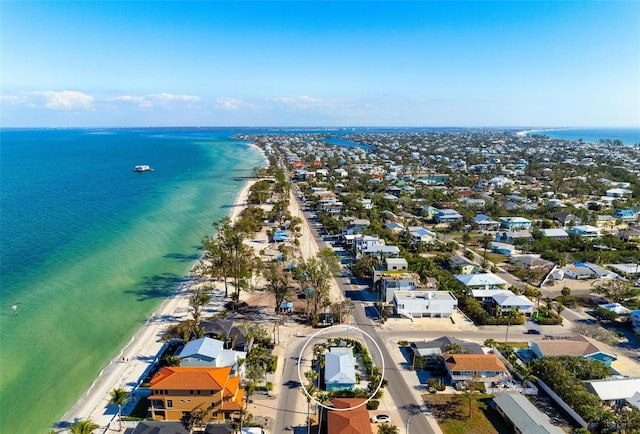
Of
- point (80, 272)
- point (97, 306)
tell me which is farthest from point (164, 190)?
point (97, 306)

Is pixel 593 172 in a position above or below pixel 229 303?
above

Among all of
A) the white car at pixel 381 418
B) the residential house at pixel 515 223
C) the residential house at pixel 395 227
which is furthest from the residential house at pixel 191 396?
the residential house at pixel 515 223

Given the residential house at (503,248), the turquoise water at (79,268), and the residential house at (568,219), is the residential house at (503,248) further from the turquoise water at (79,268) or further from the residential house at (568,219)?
the turquoise water at (79,268)

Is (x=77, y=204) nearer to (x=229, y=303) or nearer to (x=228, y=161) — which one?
(x=229, y=303)

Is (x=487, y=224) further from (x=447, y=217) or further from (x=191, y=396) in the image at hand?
(x=191, y=396)

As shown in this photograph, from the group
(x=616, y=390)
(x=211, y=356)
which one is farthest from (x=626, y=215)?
(x=211, y=356)

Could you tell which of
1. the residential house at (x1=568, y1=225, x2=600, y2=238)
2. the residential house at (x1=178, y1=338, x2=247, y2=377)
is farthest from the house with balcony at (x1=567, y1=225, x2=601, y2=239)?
the residential house at (x1=178, y1=338, x2=247, y2=377)

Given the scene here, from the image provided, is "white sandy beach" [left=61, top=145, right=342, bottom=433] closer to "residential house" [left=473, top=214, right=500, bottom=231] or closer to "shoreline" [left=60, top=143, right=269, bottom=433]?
"shoreline" [left=60, top=143, right=269, bottom=433]
